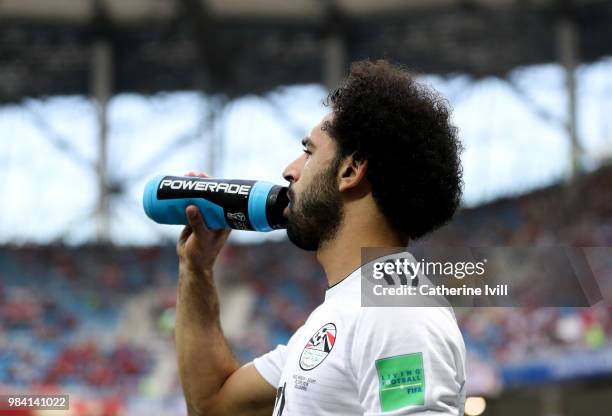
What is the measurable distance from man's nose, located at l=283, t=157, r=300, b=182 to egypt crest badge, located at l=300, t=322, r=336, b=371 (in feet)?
1.42

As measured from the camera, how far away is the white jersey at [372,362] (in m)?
1.68

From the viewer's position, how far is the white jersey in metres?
1.68

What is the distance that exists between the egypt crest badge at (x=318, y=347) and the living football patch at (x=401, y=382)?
0.22 meters

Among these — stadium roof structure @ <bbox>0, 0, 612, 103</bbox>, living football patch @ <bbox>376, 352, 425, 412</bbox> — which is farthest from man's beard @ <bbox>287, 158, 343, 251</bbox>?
stadium roof structure @ <bbox>0, 0, 612, 103</bbox>

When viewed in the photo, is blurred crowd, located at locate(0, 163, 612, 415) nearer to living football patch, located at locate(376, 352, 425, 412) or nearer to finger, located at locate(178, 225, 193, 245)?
finger, located at locate(178, 225, 193, 245)

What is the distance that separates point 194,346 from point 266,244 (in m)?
21.6

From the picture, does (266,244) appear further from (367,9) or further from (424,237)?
(424,237)

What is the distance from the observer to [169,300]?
2198 centimetres

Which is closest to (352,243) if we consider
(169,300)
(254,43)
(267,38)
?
(169,300)

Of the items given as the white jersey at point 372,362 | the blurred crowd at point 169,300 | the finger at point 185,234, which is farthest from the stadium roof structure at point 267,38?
the white jersey at point 372,362

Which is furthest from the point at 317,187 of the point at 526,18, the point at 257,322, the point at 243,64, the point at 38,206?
the point at 38,206

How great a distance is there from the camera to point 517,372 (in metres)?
12.7

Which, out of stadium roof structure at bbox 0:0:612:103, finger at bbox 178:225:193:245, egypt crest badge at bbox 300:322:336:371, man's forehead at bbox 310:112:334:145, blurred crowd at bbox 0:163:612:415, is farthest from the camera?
stadium roof structure at bbox 0:0:612:103

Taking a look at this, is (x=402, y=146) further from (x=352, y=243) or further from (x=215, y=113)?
(x=215, y=113)
